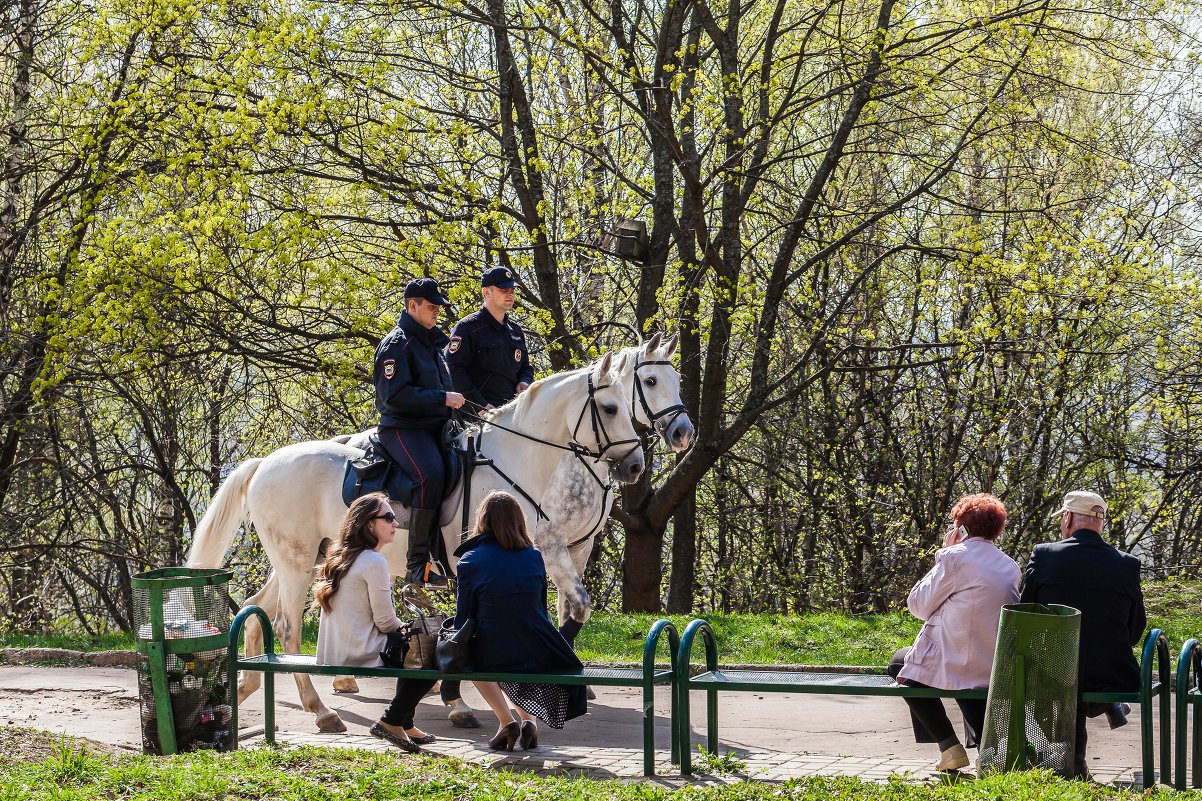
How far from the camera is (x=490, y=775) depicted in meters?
6.03

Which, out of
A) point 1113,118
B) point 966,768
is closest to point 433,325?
point 966,768

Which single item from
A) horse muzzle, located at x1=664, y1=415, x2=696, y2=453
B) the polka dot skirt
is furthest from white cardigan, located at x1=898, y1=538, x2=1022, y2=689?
horse muzzle, located at x1=664, y1=415, x2=696, y2=453

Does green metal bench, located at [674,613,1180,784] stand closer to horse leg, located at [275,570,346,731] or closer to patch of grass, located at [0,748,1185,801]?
patch of grass, located at [0,748,1185,801]

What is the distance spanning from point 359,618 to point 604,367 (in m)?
2.52

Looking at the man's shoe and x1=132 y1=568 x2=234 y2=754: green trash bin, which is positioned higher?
x1=132 y1=568 x2=234 y2=754: green trash bin

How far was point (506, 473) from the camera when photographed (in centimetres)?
880

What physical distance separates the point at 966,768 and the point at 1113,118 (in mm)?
14697

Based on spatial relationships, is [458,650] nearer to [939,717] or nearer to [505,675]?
[505,675]

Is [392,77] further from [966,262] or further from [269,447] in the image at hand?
[966,262]

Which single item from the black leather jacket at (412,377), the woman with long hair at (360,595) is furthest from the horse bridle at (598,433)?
the woman with long hair at (360,595)

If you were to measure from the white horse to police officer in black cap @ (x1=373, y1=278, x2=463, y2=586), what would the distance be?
0.70 feet

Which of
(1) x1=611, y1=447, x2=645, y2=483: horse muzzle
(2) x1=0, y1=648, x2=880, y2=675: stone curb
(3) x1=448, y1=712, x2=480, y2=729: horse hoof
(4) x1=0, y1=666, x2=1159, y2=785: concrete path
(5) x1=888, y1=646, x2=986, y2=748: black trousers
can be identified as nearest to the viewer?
(5) x1=888, y1=646, x2=986, y2=748: black trousers

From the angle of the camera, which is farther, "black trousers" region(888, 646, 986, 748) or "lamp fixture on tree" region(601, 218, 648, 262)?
"lamp fixture on tree" region(601, 218, 648, 262)

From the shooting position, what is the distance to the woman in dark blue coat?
22.3 ft
